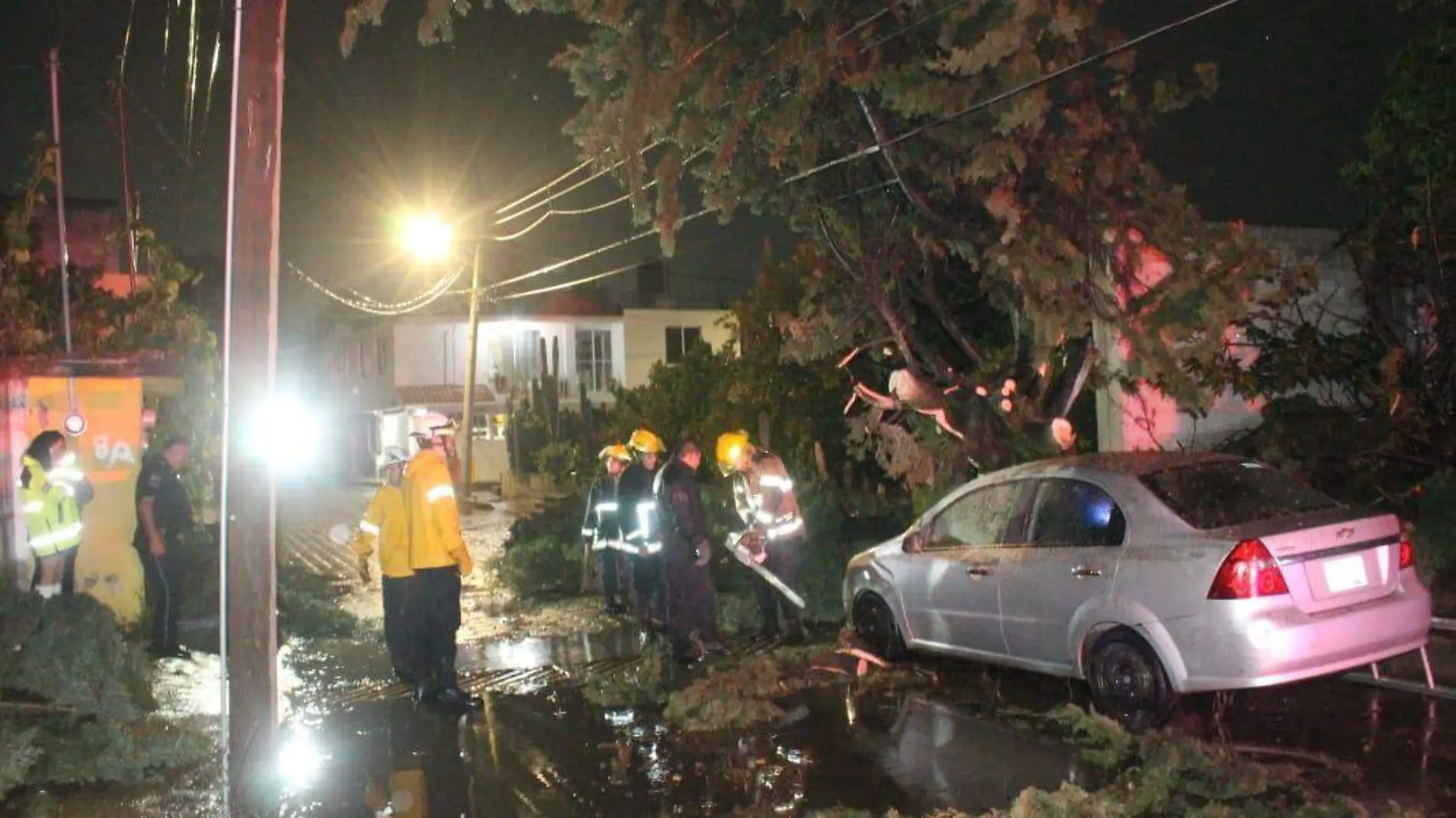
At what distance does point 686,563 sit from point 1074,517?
3.34 metres

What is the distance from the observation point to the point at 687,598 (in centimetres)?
976

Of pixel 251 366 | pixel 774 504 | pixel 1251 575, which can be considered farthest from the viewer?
pixel 774 504

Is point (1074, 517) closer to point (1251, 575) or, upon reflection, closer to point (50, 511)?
point (1251, 575)

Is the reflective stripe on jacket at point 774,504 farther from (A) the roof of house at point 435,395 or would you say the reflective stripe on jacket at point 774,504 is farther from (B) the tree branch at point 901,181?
(A) the roof of house at point 435,395

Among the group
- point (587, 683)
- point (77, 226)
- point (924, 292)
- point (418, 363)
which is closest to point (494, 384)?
point (418, 363)

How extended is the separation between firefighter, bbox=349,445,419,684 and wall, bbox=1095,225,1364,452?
7.61m

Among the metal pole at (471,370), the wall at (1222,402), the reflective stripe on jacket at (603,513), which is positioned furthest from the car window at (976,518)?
the metal pole at (471,370)

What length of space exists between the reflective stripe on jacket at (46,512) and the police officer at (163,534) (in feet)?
1.79

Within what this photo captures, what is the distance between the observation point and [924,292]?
12.4 m

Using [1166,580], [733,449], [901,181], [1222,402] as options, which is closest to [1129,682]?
[1166,580]

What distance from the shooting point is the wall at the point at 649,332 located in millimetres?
46156

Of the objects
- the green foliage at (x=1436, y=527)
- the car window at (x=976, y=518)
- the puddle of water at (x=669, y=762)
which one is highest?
the car window at (x=976, y=518)

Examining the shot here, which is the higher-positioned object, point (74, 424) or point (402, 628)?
point (74, 424)

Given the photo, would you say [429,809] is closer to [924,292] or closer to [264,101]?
[264,101]
